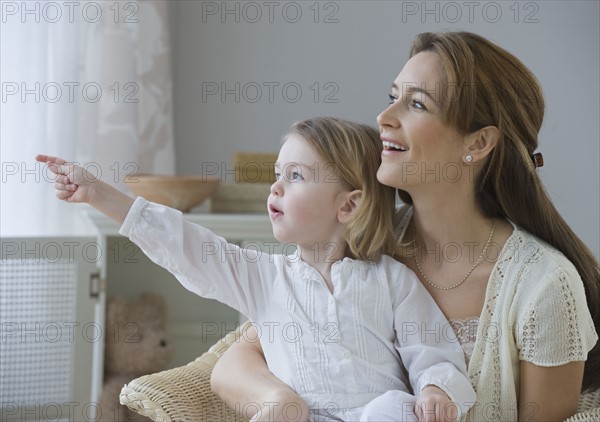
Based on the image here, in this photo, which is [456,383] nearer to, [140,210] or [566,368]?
[566,368]

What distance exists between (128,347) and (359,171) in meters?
1.21

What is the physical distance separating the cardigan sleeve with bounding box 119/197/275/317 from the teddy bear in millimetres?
977

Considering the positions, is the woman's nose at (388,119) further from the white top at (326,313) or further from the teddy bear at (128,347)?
the teddy bear at (128,347)

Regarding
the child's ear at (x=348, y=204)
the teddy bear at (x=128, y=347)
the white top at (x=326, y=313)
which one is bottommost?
the teddy bear at (x=128, y=347)

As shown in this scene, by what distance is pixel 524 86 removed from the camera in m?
1.62

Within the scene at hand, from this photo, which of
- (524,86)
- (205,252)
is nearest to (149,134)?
(205,252)

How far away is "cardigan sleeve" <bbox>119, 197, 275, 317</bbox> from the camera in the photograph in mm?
1536

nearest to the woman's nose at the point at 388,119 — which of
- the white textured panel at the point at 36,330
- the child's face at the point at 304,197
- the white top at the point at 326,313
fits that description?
the child's face at the point at 304,197

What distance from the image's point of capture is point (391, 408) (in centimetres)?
143

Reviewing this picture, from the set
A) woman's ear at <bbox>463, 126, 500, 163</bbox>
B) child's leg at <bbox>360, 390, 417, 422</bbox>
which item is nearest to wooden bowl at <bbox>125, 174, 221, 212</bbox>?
woman's ear at <bbox>463, 126, 500, 163</bbox>

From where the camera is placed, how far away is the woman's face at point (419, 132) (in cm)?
157

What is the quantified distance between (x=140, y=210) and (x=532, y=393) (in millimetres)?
812

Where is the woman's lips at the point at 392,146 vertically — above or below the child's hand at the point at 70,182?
above

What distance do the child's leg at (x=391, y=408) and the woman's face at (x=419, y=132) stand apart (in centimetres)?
39
